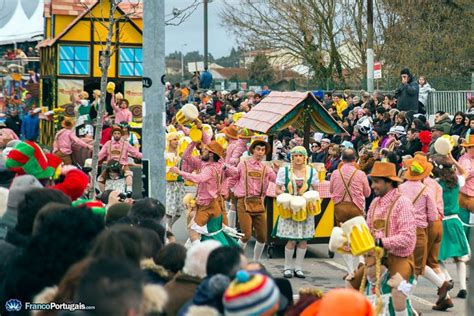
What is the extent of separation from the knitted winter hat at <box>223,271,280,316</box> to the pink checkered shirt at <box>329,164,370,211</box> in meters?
8.86

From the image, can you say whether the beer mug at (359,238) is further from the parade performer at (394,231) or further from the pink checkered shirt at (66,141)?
the pink checkered shirt at (66,141)

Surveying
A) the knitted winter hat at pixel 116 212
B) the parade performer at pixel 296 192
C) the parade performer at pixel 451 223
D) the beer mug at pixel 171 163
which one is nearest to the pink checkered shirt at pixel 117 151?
the beer mug at pixel 171 163

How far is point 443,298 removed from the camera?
12.0 meters

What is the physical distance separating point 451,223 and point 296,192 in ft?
7.50

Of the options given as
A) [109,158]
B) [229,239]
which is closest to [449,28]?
[109,158]

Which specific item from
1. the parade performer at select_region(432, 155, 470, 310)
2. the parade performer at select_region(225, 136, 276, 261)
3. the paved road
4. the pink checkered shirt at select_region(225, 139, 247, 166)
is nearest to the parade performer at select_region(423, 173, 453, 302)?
the paved road

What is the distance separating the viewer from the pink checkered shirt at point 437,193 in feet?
39.3

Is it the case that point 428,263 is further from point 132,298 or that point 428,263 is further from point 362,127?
point 362,127

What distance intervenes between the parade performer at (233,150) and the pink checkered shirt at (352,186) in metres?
2.50

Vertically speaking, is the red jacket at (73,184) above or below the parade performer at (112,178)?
above

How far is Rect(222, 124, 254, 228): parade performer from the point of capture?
16.9 m

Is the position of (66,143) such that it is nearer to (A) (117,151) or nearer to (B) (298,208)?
(A) (117,151)

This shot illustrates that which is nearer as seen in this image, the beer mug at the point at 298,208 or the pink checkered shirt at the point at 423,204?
the pink checkered shirt at the point at 423,204

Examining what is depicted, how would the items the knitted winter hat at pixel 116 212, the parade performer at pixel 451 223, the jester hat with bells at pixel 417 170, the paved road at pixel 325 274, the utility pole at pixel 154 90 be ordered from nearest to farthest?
the knitted winter hat at pixel 116 212
the utility pole at pixel 154 90
the jester hat with bells at pixel 417 170
the paved road at pixel 325 274
the parade performer at pixel 451 223
